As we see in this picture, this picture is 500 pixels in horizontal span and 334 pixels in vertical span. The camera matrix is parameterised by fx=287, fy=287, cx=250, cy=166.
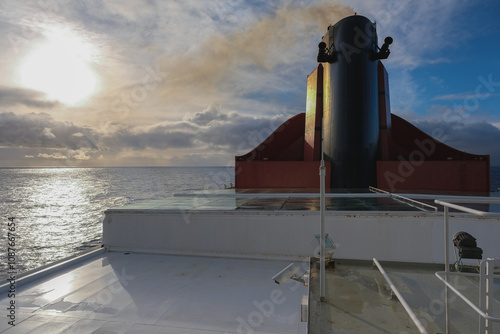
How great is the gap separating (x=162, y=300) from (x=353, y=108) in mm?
13464

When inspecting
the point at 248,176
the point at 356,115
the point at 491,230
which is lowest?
the point at 491,230

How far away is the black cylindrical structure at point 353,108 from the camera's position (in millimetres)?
15547

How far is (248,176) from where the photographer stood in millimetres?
18469

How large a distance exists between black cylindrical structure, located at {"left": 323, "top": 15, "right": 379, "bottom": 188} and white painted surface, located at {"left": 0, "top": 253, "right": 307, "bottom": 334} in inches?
377

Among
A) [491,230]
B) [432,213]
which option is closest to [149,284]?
[432,213]

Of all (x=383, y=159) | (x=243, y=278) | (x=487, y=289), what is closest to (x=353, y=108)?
(x=383, y=159)

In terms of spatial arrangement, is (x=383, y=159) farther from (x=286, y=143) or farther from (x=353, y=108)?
(x=286, y=143)

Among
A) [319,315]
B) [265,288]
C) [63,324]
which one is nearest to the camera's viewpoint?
[319,315]

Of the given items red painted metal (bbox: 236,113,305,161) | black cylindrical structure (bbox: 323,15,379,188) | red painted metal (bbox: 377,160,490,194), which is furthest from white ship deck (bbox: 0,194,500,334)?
red painted metal (bbox: 236,113,305,161)

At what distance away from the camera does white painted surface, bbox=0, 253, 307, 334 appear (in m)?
4.96

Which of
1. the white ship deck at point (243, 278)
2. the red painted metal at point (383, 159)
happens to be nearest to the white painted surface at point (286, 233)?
the white ship deck at point (243, 278)

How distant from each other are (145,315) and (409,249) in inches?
259

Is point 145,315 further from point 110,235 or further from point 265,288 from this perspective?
point 110,235

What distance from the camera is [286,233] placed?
8125 millimetres
